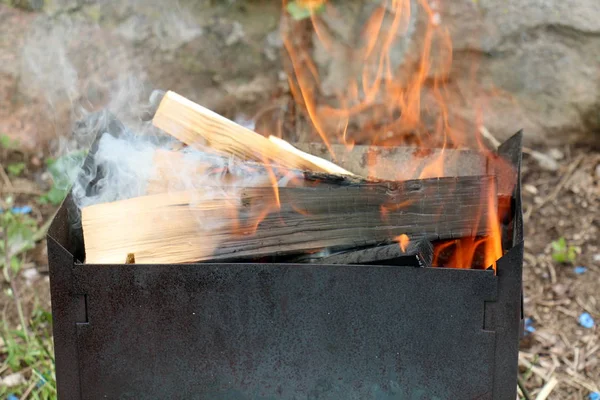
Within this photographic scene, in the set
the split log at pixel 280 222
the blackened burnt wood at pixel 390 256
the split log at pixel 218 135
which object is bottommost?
the blackened burnt wood at pixel 390 256

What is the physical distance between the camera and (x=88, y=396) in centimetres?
173

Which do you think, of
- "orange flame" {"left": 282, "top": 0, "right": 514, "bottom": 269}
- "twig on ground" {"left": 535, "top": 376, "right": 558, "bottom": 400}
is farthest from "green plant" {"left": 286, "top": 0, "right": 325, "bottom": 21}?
"twig on ground" {"left": 535, "top": 376, "right": 558, "bottom": 400}

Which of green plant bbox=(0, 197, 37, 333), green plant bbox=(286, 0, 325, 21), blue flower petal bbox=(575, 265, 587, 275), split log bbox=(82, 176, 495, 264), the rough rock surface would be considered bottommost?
blue flower petal bbox=(575, 265, 587, 275)

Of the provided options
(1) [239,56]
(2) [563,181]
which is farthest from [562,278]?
(1) [239,56]

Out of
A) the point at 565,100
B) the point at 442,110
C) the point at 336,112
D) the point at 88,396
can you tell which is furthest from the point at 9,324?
the point at 565,100

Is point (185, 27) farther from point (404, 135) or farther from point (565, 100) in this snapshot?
point (565, 100)

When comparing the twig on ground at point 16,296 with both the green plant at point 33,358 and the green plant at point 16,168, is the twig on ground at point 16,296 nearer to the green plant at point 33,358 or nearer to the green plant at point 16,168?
the green plant at point 33,358

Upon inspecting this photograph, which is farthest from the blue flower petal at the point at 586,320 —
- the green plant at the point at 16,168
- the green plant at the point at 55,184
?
the green plant at the point at 16,168

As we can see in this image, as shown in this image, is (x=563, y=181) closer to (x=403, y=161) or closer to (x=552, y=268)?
(x=552, y=268)

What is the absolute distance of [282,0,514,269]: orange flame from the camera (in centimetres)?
301

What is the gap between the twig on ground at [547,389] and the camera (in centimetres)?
217

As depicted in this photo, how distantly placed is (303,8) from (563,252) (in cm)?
142

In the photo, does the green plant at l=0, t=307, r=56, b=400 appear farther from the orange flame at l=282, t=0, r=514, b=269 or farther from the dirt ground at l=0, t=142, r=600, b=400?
the orange flame at l=282, t=0, r=514, b=269

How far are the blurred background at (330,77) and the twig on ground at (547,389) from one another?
0.63m
